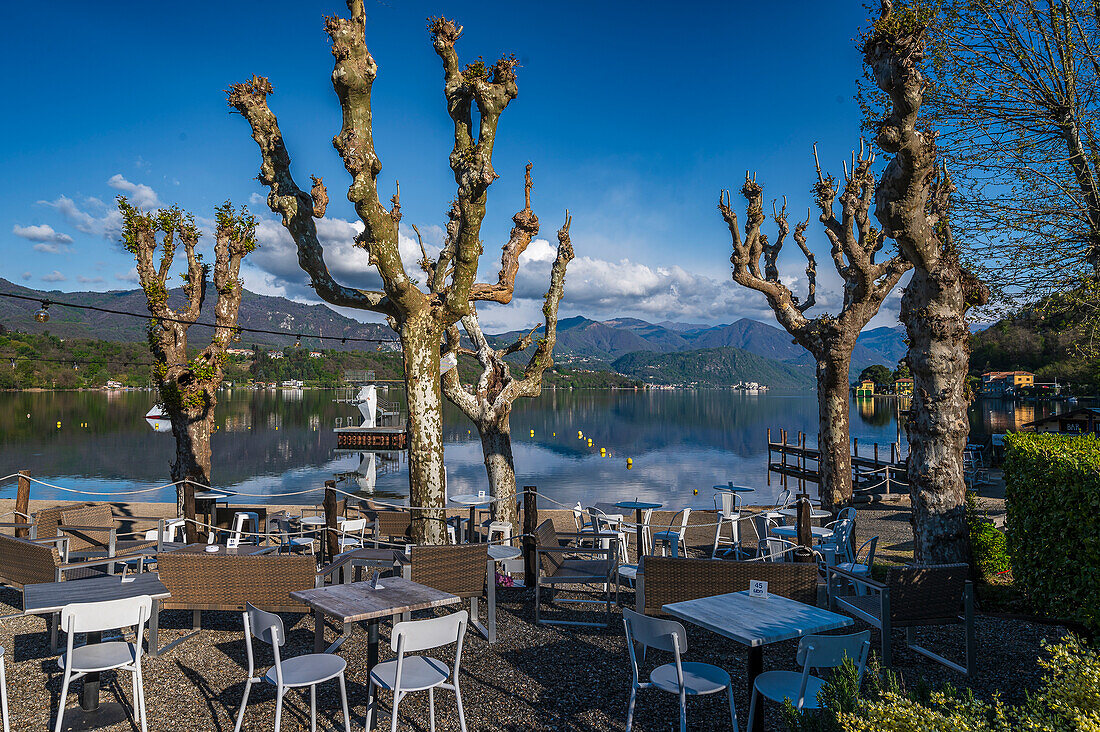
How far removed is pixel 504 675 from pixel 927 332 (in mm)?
5726

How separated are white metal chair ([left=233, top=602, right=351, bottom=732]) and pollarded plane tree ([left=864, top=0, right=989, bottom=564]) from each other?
20.5 feet

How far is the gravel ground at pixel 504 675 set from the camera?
4.06 metres

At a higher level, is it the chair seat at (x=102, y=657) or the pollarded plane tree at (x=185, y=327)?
the pollarded plane tree at (x=185, y=327)

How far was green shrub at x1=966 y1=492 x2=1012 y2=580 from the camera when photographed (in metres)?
7.12

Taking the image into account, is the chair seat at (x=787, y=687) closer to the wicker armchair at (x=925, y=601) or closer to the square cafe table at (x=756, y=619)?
the square cafe table at (x=756, y=619)

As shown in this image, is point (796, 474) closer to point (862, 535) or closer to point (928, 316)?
point (862, 535)

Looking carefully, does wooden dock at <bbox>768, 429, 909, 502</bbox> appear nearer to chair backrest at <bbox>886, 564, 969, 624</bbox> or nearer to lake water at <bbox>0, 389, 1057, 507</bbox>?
lake water at <bbox>0, 389, 1057, 507</bbox>

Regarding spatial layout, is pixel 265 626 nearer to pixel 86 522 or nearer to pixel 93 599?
pixel 93 599

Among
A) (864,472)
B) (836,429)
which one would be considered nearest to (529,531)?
(836,429)

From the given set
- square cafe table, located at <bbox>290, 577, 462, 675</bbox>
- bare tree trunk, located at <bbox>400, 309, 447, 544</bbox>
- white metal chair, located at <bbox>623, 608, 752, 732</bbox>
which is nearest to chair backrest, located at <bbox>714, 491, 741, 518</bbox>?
bare tree trunk, located at <bbox>400, 309, 447, 544</bbox>

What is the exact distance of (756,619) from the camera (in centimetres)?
392

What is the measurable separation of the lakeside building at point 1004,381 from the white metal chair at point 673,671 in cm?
9419

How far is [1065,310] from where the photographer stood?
801 cm

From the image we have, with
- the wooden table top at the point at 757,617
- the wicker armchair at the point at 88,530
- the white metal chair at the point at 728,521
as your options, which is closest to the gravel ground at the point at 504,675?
the wooden table top at the point at 757,617
